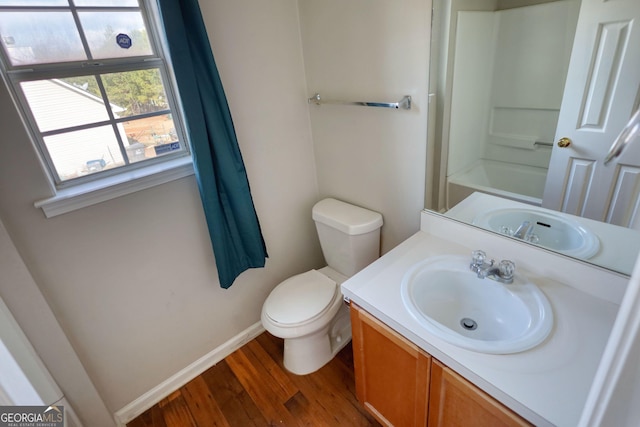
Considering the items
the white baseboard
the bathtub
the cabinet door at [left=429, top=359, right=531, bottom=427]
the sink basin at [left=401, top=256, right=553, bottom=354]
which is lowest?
the white baseboard

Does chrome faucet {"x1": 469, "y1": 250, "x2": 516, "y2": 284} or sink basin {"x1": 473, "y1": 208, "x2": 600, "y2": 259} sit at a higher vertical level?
sink basin {"x1": 473, "y1": 208, "x2": 600, "y2": 259}

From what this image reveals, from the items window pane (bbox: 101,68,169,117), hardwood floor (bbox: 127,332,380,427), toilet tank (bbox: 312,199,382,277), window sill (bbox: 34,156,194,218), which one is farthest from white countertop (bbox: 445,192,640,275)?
window pane (bbox: 101,68,169,117)

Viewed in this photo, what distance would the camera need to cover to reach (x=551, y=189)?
1.15 m

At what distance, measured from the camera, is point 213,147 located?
1.49 m

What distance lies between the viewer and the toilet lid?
162 centimetres

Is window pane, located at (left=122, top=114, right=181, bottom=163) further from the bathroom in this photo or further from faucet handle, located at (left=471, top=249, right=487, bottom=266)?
faucet handle, located at (left=471, top=249, right=487, bottom=266)

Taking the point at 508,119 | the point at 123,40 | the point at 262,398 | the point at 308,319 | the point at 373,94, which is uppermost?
the point at 123,40

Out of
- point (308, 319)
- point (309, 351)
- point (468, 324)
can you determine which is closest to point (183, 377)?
point (309, 351)

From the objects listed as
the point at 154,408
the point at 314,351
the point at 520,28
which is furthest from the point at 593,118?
the point at 154,408

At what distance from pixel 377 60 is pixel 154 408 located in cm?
204

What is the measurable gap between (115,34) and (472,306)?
1.77 m

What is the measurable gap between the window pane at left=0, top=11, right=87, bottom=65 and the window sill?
1.55 ft

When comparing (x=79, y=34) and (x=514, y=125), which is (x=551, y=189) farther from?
(x=79, y=34)

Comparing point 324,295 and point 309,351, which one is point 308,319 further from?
point 309,351
